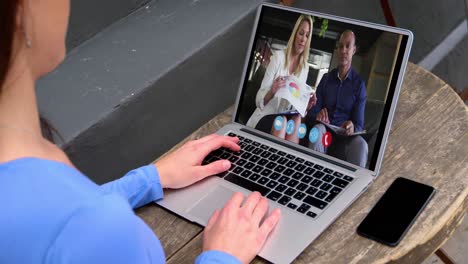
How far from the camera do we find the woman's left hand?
1106 mm

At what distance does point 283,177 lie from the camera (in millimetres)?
1090

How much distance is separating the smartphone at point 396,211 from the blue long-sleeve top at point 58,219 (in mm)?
471

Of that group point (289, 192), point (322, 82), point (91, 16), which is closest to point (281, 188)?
point (289, 192)

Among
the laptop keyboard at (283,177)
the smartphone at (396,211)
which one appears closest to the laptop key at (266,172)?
the laptop keyboard at (283,177)

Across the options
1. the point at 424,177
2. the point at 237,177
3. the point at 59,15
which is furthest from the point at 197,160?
the point at 59,15

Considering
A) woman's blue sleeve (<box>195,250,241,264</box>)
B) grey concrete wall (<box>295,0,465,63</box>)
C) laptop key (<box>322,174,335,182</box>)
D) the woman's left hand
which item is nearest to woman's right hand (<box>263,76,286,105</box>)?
the woman's left hand

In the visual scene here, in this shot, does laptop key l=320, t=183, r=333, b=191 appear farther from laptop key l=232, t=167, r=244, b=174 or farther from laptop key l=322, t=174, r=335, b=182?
laptop key l=232, t=167, r=244, b=174

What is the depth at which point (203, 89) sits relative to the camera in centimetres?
176

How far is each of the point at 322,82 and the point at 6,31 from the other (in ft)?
2.26

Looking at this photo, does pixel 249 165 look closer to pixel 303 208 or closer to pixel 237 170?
pixel 237 170

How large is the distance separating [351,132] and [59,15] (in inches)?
24.1

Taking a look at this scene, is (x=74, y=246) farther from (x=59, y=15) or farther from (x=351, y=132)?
(x=351, y=132)

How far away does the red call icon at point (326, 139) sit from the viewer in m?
1.12

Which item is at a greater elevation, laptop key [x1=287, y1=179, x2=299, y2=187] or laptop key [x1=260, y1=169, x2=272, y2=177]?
Answer: laptop key [x1=287, y1=179, x2=299, y2=187]
